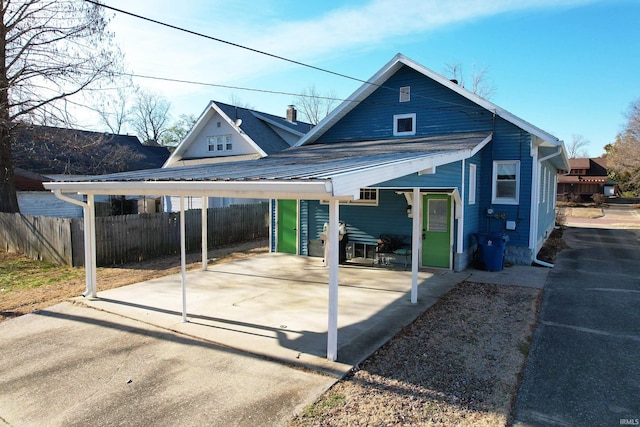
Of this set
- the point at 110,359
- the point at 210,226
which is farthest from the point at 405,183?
the point at 210,226

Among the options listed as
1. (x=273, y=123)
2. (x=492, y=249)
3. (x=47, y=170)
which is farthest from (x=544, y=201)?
(x=47, y=170)

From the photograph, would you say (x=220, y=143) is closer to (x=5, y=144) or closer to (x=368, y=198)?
(x=5, y=144)

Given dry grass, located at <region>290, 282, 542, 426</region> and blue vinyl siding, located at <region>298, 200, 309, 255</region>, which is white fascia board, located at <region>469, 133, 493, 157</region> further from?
blue vinyl siding, located at <region>298, 200, 309, 255</region>

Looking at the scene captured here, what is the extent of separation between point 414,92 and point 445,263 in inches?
205

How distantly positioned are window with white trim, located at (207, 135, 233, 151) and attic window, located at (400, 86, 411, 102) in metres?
11.1

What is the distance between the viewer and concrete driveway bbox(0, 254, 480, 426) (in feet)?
13.1

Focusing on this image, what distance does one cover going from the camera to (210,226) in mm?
15023

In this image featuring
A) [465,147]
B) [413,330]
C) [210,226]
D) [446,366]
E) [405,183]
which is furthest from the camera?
[210,226]

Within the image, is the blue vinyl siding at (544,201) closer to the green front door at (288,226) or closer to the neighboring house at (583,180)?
the green front door at (288,226)

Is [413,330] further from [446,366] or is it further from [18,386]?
[18,386]

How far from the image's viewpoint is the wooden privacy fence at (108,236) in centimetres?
1091

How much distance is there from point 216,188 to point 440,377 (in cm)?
355

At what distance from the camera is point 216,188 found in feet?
17.4

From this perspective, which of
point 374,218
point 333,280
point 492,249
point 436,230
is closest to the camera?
point 333,280
